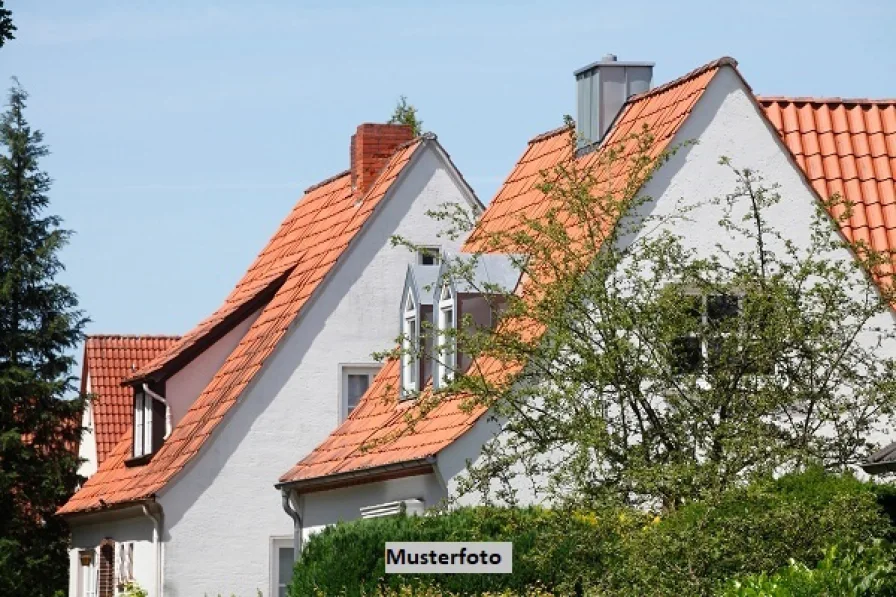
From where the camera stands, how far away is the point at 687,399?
17.6m

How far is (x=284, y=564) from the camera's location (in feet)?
105

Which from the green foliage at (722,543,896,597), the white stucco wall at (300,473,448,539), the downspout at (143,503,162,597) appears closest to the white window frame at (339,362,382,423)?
the white stucco wall at (300,473,448,539)

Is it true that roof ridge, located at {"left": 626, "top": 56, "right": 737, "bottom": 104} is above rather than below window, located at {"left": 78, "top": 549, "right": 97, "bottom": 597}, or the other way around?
above

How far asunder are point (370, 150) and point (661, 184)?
35.8 ft

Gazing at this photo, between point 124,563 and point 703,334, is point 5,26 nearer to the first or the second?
point 703,334

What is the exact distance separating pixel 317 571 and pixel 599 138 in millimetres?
8092

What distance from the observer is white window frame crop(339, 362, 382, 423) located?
3212cm

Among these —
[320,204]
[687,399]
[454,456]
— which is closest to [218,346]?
[320,204]

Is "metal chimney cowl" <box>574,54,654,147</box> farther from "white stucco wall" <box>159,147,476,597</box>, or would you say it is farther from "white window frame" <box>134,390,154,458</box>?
"white window frame" <box>134,390,154,458</box>

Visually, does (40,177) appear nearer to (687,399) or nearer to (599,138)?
(599,138)

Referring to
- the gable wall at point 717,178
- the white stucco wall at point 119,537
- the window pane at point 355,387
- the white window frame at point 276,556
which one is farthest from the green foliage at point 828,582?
the white stucco wall at point 119,537

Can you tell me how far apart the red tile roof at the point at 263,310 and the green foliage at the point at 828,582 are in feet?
59.5

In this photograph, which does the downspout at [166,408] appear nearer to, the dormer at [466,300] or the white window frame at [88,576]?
the white window frame at [88,576]

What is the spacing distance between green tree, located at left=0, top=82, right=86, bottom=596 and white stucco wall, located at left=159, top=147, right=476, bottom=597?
37.7ft
